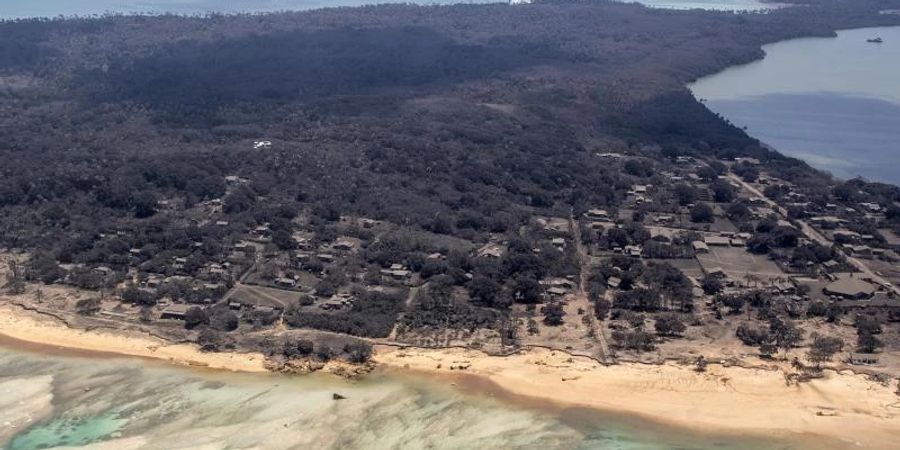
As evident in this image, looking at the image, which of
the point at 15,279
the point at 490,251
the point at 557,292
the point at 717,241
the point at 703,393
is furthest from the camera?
the point at 717,241

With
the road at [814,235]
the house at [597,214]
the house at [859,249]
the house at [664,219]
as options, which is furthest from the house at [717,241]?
the house at [597,214]

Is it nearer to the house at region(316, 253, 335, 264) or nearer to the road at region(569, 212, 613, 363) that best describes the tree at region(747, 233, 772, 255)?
the road at region(569, 212, 613, 363)

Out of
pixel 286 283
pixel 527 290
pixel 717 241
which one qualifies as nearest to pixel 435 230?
pixel 527 290

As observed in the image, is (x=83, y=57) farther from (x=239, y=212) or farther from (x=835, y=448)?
(x=835, y=448)

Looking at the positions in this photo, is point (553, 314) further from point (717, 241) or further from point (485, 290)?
point (717, 241)

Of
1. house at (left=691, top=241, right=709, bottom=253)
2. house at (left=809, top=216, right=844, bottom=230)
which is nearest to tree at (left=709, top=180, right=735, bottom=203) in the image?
house at (left=809, top=216, right=844, bottom=230)

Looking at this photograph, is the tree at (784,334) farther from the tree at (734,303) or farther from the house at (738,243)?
the house at (738,243)

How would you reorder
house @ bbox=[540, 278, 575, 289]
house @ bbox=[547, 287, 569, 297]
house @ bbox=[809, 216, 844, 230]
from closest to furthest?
house @ bbox=[547, 287, 569, 297] < house @ bbox=[540, 278, 575, 289] < house @ bbox=[809, 216, 844, 230]
